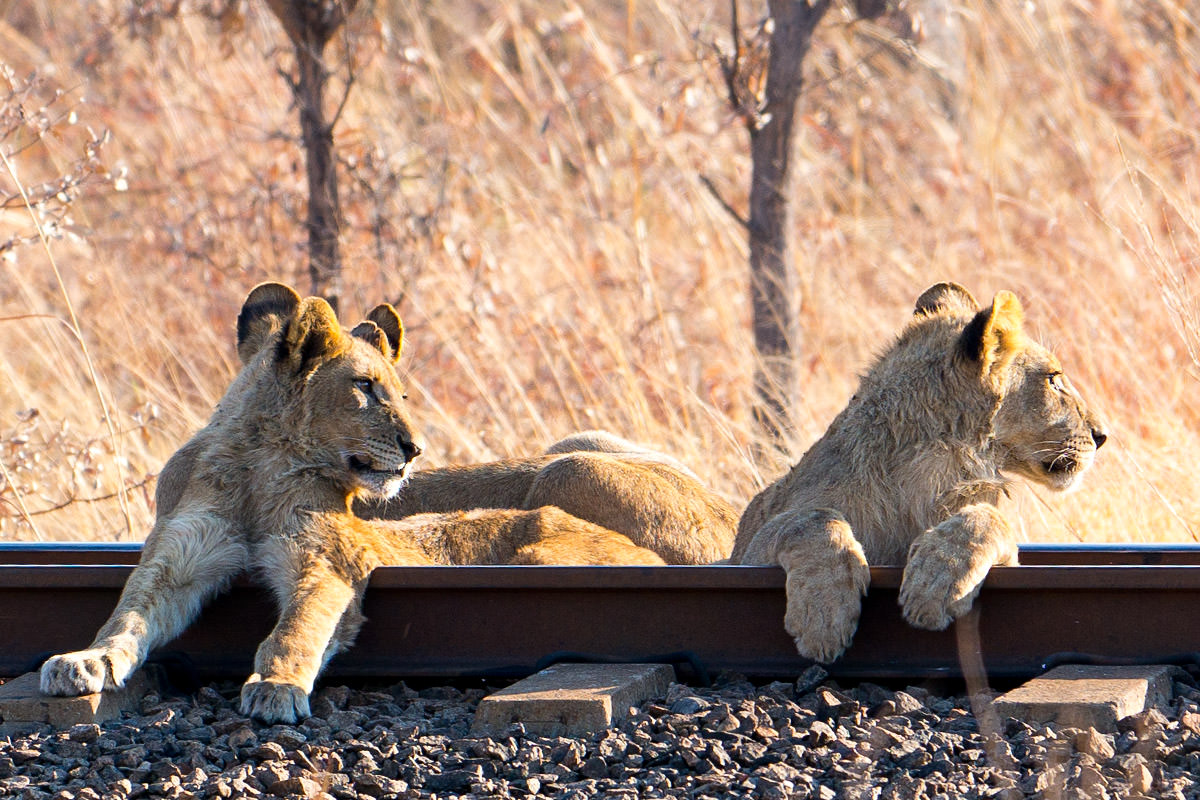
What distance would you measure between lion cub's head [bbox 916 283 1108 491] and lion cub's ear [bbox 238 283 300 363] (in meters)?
2.09

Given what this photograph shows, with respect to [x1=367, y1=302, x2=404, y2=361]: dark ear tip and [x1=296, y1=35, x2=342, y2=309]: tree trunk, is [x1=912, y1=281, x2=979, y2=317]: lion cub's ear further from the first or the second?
[x1=296, y1=35, x2=342, y2=309]: tree trunk

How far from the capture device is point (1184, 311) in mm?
5977

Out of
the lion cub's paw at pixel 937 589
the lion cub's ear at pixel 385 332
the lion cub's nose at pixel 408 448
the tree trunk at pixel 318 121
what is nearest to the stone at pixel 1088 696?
the lion cub's paw at pixel 937 589

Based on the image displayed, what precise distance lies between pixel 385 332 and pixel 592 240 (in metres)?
5.25

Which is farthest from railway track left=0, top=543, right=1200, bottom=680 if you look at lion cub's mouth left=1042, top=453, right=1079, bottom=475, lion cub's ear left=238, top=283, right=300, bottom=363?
lion cub's ear left=238, top=283, right=300, bottom=363

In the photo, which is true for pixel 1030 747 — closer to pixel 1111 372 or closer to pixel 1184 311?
pixel 1184 311

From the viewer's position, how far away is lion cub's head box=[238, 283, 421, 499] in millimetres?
4539

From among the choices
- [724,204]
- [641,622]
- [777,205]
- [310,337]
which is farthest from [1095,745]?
[777,205]

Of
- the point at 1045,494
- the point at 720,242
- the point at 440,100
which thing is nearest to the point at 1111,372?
the point at 1045,494

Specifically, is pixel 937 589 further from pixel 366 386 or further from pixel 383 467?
pixel 366 386

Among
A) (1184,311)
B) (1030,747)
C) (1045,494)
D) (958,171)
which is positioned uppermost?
(958,171)

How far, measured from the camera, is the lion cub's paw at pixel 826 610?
3.84 m

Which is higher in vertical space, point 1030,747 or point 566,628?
point 566,628

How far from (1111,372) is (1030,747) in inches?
198
